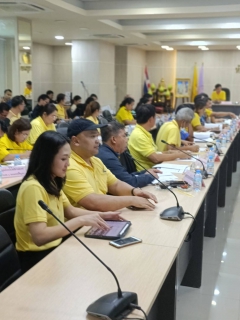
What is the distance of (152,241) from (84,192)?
0.57 meters

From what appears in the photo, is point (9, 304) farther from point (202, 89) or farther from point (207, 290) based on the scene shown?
point (202, 89)

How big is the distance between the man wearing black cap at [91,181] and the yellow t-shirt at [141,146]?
116 cm

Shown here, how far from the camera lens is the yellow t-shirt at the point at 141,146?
387cm

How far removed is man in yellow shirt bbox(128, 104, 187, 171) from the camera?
12.6 ft

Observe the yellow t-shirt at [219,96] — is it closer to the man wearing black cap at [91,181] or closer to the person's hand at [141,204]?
the man wearing black cap at [91,181]

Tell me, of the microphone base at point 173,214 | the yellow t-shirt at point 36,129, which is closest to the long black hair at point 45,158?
the microphone base at point 173,214

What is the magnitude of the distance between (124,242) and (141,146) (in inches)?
81.9

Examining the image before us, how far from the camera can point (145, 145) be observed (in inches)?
152

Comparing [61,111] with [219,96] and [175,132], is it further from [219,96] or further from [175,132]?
[175,132]

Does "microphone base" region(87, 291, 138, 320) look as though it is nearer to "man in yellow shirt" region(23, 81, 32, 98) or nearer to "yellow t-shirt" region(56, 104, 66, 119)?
"man in yellow shirt" region(23, 81, 32, 98)

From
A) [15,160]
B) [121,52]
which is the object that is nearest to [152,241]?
[15,160]

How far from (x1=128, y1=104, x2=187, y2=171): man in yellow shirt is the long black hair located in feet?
6.25

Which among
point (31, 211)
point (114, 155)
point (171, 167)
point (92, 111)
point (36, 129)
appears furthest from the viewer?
point (92, 111)

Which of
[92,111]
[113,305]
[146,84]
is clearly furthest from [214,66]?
[113,305]
